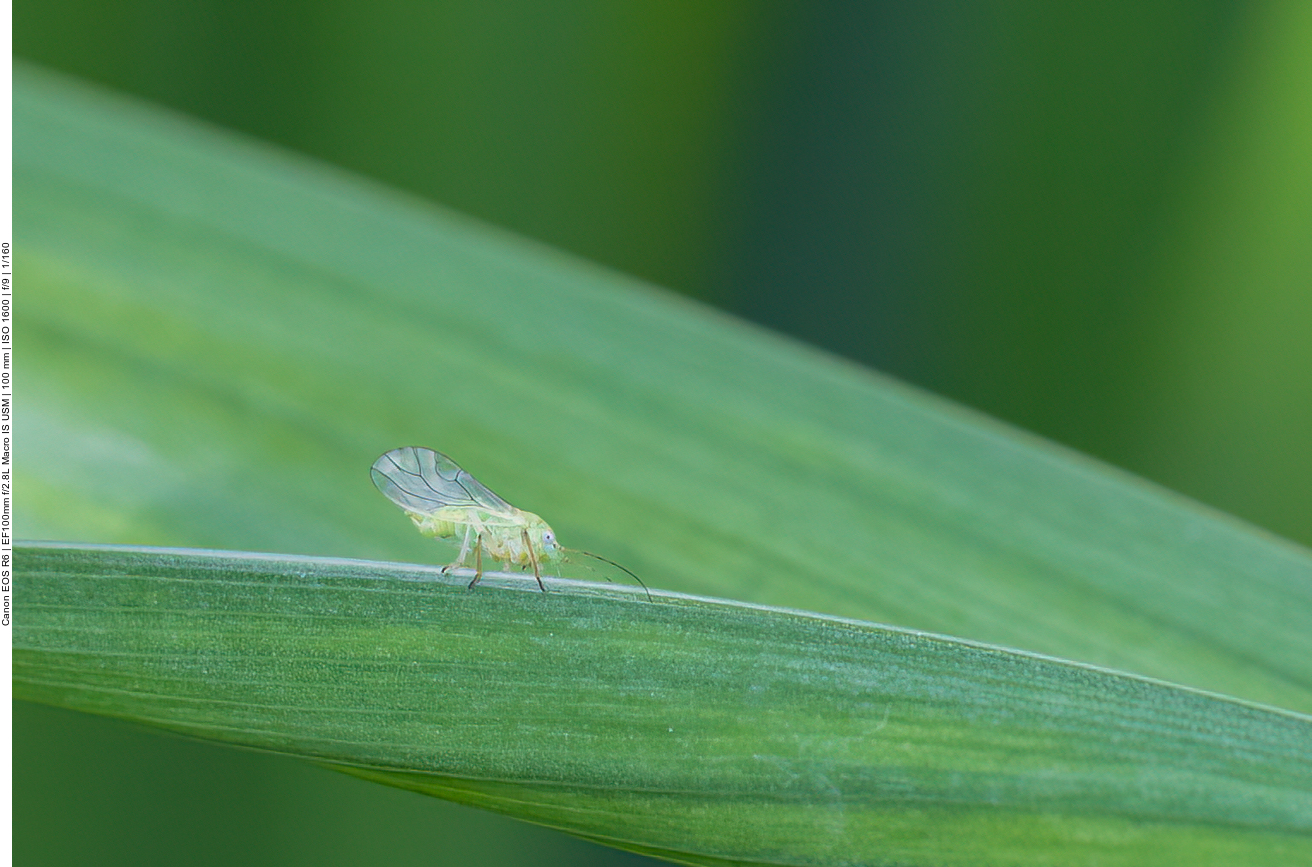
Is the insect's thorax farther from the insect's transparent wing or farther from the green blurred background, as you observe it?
the green blurred background

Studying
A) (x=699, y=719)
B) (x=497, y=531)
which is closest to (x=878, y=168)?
(x=497, y=531)

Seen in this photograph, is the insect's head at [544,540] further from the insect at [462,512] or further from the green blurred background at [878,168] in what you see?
the green blurred background at [878,168]

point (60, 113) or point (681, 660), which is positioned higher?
point (60, 113)

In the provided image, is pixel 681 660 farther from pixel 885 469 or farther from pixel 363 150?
pixel 363 150

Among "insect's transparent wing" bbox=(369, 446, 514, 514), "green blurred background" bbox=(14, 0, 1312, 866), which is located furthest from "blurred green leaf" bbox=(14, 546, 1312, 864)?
"green blurred background" bbox=(14, 0, 1312, 866)

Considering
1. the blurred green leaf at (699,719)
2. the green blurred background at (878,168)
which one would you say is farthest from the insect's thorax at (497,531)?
the green blurred background at (878,168)

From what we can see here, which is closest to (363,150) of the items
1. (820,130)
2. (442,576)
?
(820,130)
